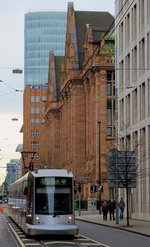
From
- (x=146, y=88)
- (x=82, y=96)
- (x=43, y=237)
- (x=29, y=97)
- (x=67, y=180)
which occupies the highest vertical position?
(x=29, y=97)

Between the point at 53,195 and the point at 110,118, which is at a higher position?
the point at 110,118

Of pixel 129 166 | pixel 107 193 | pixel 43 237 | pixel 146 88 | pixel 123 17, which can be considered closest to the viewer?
pixel 43 237

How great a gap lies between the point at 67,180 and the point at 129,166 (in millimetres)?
15876

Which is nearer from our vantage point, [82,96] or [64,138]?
[82,96]

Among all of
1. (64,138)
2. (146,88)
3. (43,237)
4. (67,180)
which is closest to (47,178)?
(67,180)

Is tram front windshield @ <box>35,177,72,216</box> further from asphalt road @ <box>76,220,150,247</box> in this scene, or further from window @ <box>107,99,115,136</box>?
window @ <box>107,99,115,136</box>

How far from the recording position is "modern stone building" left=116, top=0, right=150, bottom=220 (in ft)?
165

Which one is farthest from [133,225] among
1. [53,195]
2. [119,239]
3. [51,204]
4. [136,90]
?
[136,90]

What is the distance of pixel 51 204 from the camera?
2675 cm

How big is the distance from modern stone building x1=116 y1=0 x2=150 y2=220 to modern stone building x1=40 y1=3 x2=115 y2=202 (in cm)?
836

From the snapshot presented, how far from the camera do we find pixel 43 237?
28875mm

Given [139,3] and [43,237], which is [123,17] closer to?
[139,3]

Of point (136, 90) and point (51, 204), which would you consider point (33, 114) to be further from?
point (51, 204)

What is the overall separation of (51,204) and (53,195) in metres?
0.41
